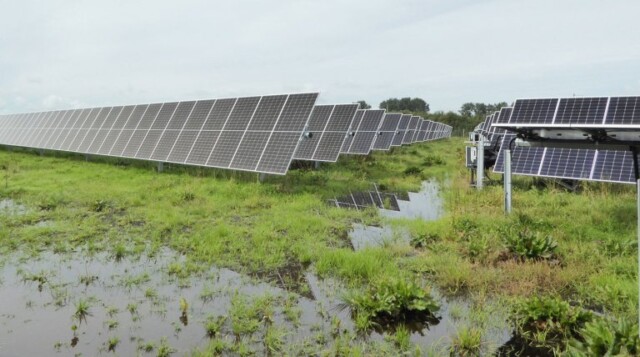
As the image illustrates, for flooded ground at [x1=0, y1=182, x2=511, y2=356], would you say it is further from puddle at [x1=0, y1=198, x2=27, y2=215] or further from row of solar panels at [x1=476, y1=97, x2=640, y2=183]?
row of solar panels at [x1=476, y1=97, x2=640, y2=183]

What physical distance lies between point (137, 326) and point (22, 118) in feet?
114

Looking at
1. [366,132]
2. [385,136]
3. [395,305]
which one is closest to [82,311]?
[395,305]

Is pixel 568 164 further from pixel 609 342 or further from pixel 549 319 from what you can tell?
pixel 609 342

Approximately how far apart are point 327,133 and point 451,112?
65.2 m

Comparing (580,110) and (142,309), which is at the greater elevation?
(580,110)

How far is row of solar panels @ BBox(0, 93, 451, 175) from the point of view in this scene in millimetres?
12266

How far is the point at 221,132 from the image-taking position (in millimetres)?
13945

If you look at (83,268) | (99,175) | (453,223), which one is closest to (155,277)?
(83,268)

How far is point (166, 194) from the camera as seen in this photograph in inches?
437

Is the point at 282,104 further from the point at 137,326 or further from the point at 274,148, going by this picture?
the point at 137,326

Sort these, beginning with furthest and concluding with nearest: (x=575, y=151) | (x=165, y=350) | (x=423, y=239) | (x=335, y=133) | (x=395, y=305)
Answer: (x=335, y=133)
(x=575, y=151)
(x=423, y=239)
(x=395, y=305)
(x=165, y=350)

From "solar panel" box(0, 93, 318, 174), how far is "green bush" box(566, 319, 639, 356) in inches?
319

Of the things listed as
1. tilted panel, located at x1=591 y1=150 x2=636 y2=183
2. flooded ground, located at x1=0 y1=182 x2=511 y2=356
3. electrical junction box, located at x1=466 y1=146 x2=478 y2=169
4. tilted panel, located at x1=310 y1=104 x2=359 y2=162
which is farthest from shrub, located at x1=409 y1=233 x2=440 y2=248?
tilted panel, located at x1=310 y1=104 x2=359 y2=162

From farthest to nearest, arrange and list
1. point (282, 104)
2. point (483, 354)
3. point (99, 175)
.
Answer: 1. point (99, 175)
2. point (282, 104)
3. point (483, 354)
